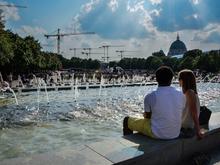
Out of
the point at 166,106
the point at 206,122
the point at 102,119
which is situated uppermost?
the point at 166,106

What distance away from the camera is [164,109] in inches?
251

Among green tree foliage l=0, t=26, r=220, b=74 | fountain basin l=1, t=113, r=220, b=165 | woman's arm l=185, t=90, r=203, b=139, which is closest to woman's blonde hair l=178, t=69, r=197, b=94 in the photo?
woman's arm l=185, t=90, r=203, b=139

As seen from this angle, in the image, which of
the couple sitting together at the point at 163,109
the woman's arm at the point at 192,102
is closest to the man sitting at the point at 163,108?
the couple sitting together at the point at 163,109

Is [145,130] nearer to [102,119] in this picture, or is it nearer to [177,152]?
[177,152]

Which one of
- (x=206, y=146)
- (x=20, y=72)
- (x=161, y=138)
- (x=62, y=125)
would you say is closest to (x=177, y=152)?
(x=161, y=138)

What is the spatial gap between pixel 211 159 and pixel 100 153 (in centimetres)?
265

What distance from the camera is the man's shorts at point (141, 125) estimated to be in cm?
653

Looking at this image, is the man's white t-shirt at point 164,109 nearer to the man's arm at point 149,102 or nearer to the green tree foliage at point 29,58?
the man's arm at point 149,102

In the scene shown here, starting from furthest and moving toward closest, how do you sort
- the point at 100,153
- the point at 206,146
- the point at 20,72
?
the point at 20,72, the point at 206,146, the point at 100,153

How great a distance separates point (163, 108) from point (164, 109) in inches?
1.0

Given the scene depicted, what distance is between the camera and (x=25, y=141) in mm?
11539

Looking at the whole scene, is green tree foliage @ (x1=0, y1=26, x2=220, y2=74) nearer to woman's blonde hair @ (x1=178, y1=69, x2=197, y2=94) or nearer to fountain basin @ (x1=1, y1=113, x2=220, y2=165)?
woman's blonde hair @ (x1=178, y1=69, x2=197, y2=94)

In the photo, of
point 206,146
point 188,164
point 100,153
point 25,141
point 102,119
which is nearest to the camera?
point 100,153

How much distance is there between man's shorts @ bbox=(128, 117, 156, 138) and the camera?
21.4 ft
